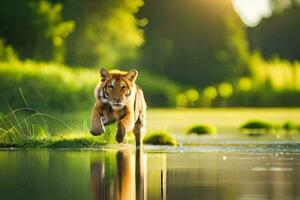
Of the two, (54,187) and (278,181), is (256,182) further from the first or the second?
(54,187)

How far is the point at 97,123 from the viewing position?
820 centimetres

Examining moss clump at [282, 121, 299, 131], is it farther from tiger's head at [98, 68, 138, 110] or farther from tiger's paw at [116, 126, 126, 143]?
tiger's paw at [116, 126, 126, 143]

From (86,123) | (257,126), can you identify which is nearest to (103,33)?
(86,123)

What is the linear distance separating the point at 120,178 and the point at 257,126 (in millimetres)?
6216

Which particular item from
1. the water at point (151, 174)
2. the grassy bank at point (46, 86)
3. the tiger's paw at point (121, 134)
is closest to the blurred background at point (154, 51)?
the grassy bank at point (46, 86)

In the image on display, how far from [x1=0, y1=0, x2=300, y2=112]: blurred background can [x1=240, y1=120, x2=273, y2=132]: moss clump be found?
1.26 feet

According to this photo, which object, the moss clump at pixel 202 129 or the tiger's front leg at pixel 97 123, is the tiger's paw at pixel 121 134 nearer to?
the tiger's front leg at pixel 97 123

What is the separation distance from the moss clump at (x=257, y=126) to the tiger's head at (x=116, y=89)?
3938 millimetres

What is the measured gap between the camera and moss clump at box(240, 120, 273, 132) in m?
12.5

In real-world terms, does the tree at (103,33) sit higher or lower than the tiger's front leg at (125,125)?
higher

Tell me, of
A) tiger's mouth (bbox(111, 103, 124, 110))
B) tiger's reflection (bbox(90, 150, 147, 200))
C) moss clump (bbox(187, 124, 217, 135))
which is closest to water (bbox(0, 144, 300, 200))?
tiger's reflection (bbox(90, 150, 147, 200))

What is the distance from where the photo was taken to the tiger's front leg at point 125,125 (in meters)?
8.06

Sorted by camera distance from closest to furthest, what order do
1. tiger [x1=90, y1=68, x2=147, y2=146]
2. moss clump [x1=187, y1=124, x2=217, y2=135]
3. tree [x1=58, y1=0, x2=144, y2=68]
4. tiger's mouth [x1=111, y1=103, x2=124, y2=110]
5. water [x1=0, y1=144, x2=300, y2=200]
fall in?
water [x1=0, y1=144, x2=300, y2=200] → tiger [x1=90, y1=68, x2=147, y2=146] → tiger's mouth [x1=111, y1=103, x2=124, y2=110] → moss clump [x1=187, y1=124, x2=217, y2=135] → tree [x1=58, y1=0, x2=144, y2=68]

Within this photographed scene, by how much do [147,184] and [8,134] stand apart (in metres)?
4.45
